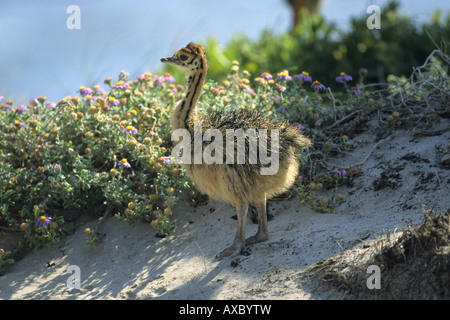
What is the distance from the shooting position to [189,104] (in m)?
5.78

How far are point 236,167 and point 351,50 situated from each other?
7.12 metres

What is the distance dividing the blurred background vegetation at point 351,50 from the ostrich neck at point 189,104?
5328 mm

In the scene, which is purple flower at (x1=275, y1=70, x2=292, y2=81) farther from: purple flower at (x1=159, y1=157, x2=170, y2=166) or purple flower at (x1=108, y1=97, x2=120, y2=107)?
purple flower at (x1=108, y1=97, x2=120, y2=107)

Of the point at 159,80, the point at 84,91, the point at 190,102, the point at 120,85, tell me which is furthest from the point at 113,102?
the point at 190,102

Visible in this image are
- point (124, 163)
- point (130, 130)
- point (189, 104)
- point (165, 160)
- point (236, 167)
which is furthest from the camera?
point (130, 130)

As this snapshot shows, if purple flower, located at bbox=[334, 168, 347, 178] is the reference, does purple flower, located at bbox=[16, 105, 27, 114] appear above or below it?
above

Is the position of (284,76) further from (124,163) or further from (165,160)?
(124,163)

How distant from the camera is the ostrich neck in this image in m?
5.72

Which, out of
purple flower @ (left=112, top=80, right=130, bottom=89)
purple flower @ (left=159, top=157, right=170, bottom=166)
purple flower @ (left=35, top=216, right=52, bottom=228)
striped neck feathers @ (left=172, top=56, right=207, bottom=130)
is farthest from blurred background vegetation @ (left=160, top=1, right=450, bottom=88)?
purple flower @ (left=35, top=216, right=52, bottom=228)

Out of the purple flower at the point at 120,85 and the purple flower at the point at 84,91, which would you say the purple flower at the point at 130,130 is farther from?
the purple flower at the point at 84,91

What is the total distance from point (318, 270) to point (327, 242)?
56 centimetres

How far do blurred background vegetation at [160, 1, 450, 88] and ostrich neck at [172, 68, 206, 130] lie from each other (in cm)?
533

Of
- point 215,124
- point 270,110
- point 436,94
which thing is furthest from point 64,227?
point 436,94

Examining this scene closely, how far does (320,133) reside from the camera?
23.4 ft
